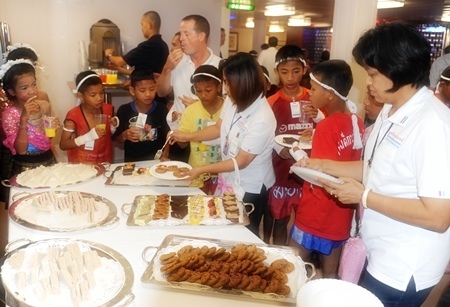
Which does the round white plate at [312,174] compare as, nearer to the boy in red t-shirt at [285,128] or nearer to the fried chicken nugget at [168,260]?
the fried chicken nugget at [168,260]

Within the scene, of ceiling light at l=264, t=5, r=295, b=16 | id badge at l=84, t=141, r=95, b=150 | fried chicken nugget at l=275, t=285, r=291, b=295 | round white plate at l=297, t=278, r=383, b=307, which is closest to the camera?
round white plate at l=297, t=278, r=383, b=307

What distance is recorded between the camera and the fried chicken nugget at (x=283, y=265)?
4.71 ft

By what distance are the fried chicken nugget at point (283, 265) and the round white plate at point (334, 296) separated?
0.99 feet

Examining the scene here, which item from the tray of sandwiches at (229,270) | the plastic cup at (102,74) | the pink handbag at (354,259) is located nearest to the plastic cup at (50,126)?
the tray of sandwiches at (229,270)

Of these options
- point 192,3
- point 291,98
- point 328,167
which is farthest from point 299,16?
point 328,167

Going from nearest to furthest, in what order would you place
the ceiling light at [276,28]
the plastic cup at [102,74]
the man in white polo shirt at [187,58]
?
1. the man in white polo shirt at [187,58]
2. the plastic cup at [102,74]
3. the ceiling light at [276,28]

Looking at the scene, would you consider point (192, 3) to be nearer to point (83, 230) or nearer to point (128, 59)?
point (128, 59)

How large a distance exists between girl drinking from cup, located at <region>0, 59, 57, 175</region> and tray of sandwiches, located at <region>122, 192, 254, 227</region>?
1.06m

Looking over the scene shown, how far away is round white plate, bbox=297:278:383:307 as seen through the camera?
3.48 feet

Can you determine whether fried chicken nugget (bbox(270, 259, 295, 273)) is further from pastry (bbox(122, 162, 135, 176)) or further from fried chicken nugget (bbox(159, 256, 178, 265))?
pastry (bbox(122, 162, 135, 176))

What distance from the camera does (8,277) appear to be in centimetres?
129

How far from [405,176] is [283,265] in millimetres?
520

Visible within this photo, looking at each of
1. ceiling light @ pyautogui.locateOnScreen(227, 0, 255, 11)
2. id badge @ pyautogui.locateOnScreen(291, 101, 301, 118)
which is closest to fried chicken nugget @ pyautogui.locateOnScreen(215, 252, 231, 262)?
id badge @ pyautogui.locateOnScreen(291, 101, 301, 118)

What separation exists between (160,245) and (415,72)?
110 cm
